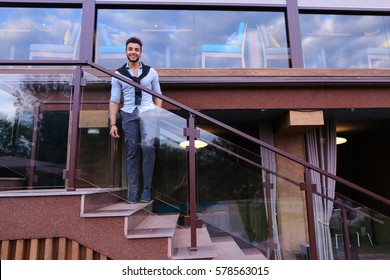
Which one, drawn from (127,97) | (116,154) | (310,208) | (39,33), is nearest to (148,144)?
(116,154)

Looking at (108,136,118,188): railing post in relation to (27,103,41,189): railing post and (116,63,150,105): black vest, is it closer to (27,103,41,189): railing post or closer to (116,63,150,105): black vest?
(116,63,150,105): black vest

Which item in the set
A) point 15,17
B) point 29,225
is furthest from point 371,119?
point 15,17

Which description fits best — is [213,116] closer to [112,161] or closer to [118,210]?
[112,161]

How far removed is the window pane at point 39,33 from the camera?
14.4ft

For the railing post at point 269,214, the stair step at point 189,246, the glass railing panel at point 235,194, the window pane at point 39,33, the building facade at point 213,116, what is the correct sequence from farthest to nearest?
1. the window pane at point 39,33
2. the railing post at point 269,214
3. the glass railing panel at point 235,194
4. the building facade at point 213,116
5. the stair step at point 189,246

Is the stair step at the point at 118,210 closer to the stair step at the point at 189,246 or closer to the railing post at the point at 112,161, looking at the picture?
the railing post at the point at 112,161

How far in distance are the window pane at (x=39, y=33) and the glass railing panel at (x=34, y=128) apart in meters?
1.92

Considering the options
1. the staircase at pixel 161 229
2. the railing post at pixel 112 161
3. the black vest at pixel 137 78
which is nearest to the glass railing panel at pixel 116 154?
the railing post at pixel 112 161

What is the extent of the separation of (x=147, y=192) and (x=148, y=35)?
10.3ft

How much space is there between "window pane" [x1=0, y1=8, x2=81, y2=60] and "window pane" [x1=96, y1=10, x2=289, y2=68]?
45 centimetres

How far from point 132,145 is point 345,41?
4.14 metres

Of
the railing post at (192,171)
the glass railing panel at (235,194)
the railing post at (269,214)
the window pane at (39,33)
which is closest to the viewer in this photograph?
the railing post at (192,171)

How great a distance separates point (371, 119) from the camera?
199 inches
